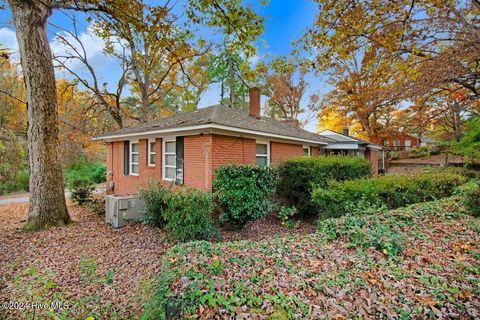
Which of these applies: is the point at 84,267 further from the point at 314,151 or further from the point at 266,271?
the point at 314,151

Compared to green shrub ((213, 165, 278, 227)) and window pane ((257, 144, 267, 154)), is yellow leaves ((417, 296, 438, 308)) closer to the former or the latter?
green shrub ((213, 165, 278, 227))

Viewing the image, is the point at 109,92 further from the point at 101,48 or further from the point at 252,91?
the point at 252,91

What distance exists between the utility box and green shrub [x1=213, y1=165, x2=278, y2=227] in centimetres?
248

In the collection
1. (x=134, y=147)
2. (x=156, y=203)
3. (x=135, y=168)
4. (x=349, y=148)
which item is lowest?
(x=156, y=203)

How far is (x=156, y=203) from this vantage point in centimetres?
618

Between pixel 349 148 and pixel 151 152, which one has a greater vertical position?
pixel 349 148

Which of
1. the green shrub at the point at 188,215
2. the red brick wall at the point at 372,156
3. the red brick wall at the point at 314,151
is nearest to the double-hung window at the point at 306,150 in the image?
the red brick wall at the point at 314,151

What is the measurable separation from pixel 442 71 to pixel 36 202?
12564 millimetres

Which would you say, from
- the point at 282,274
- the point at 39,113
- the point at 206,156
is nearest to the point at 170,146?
the point at 206,156

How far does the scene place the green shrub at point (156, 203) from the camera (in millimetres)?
6016

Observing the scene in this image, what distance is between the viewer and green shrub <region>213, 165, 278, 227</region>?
6613mm

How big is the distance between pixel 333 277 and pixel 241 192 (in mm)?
3807

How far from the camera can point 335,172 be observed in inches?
349

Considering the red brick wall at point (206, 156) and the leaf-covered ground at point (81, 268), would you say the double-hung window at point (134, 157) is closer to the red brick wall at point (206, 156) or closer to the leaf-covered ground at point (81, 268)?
the red brick wall at point (206, 156)
